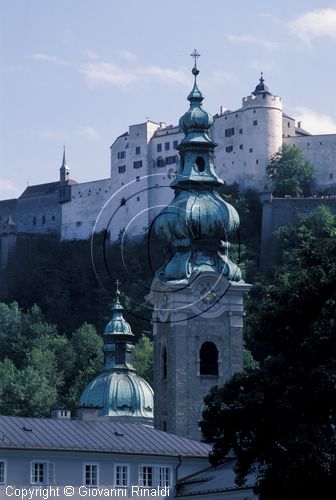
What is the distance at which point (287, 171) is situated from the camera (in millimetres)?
172625

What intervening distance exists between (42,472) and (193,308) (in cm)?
2112

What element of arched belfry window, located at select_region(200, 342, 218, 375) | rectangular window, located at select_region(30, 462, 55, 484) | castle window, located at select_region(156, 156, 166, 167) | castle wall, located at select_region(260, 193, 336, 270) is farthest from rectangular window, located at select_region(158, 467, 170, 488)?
castle window, located at select_region(156, 156, 166, 167)

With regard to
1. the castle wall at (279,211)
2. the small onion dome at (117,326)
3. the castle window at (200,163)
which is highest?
the castle wall at (279,211)

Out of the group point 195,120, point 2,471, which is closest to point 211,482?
point 2,471

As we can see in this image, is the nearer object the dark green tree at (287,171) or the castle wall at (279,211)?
the castle wall at (279,211)

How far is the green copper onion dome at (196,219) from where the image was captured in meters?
86.4

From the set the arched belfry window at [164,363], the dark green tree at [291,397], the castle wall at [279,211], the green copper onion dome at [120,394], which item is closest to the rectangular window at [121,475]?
the dark green tree at [291,397]

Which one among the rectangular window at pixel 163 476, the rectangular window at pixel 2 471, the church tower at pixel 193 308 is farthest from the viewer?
the church tower at pixel 193 308

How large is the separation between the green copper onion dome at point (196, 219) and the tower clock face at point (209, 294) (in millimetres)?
488

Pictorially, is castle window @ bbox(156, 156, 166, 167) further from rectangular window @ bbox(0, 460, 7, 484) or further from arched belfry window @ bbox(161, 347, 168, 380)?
rectangular window @ bbox(0, 460, 7, 484)

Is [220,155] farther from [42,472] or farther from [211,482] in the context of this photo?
[42,472]

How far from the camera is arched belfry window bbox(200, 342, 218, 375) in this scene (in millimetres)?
85062

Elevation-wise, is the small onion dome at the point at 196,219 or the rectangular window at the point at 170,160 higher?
the rectangular window at the point at 170,160

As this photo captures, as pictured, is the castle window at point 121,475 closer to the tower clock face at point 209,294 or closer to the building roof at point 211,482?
the building roof at point 211,482
